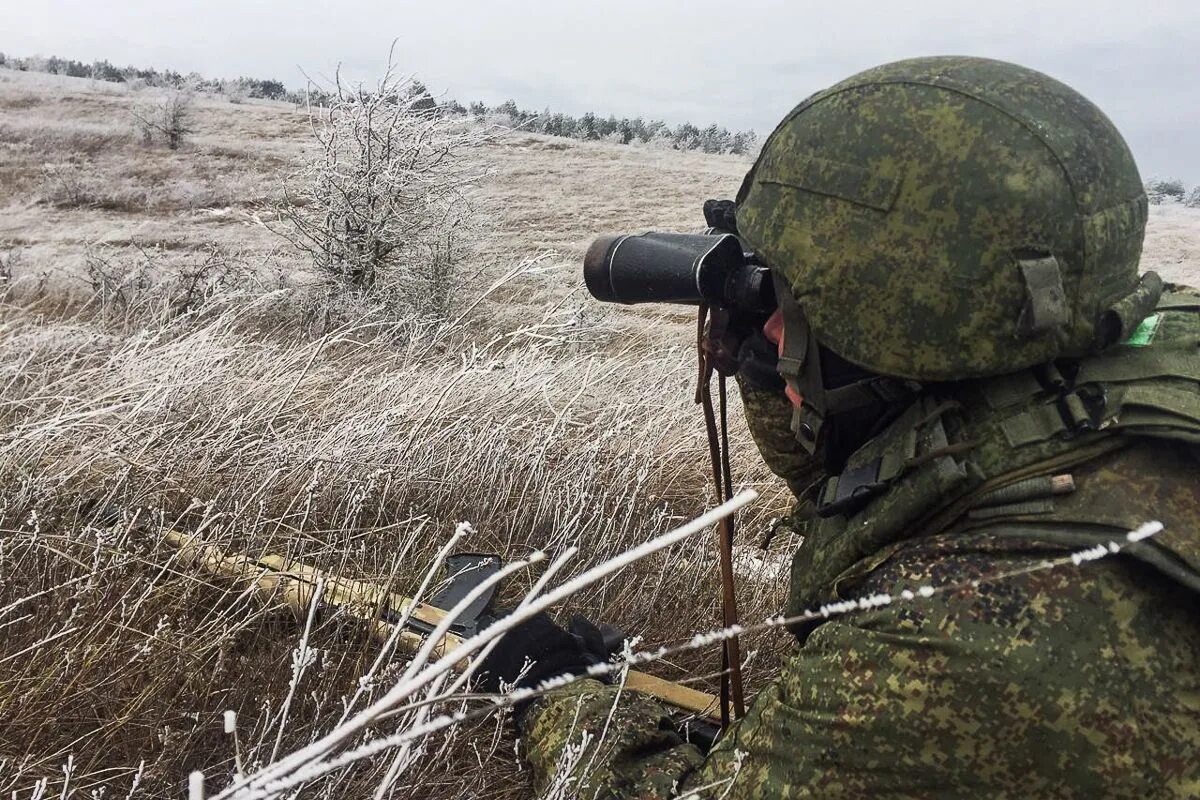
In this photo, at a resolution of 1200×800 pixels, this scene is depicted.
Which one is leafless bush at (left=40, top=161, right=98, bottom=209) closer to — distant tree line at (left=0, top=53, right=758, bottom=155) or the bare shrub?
distant tree line at (left=0, top=53, right=758, bottom=155)

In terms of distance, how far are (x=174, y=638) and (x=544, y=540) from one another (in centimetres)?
142

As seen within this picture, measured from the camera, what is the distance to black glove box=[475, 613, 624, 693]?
1700mm

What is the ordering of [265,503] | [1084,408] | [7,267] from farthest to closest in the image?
1. [7,267]
2. [265,503]
3. [1084,408]

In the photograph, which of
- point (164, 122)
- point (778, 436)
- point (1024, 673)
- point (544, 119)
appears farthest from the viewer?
point (544, 119)

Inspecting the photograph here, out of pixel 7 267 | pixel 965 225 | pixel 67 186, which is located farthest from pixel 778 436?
pixel 67 186

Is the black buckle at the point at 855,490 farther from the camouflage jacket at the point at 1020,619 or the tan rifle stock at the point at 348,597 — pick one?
the tan rifle stock at the point at 348,597

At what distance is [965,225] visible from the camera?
1194mm

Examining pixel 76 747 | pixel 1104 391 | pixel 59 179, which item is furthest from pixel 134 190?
pixel 1104 391

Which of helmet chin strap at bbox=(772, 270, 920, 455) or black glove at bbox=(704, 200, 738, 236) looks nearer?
helmet chin strap at bbox=(772, 270, 920, 455)

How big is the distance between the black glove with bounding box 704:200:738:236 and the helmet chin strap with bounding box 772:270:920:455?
325 millimetres

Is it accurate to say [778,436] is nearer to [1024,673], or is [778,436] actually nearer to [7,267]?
[1024,673]

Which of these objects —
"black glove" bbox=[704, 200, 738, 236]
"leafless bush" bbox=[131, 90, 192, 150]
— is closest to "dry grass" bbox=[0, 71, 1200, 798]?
"black glove" bbox=[704, 200, 738, 236]

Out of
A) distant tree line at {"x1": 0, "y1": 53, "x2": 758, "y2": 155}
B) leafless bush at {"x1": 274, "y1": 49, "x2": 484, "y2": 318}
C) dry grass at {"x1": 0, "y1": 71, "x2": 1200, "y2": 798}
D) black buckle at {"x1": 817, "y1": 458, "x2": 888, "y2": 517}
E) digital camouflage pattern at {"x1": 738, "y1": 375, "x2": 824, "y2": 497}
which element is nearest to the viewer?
black buckle at {"x1": 817, "y1": 458, "x2": 888, "y2": 517}

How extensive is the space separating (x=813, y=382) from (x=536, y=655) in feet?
2.70
